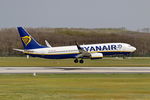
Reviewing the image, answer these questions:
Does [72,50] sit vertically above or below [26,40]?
below

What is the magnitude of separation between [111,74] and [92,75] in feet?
8.81

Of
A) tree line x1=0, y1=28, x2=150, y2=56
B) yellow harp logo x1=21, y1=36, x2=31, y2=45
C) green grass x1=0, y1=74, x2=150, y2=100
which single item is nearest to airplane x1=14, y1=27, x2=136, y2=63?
yellow harp logo x1=21, y1=36, x2=31, y2=45

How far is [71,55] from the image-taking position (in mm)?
82312

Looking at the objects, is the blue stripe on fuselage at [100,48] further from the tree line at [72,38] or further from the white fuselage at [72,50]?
the tree line at [72,38]

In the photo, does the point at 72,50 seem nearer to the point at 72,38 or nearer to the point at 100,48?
the point at 100,48

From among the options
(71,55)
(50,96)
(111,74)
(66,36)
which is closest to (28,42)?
(71,55)

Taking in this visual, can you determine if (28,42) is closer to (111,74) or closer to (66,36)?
(111,74)

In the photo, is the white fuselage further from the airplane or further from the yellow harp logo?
the yellow harp logo

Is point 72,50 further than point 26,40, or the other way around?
point 72,50

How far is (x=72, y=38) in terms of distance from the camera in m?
153

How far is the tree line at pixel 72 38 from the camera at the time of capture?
144750 mm

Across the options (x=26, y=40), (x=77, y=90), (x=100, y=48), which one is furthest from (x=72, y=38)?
(x=77, y=90)

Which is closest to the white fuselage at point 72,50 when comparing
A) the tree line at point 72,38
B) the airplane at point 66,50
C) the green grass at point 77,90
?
the airplane at point 66,50

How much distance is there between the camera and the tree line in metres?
145
